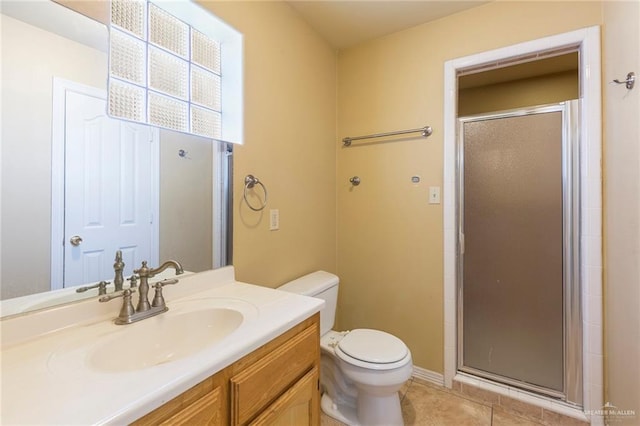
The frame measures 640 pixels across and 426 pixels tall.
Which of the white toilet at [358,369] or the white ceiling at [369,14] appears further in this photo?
the white ceiling at [369,14]

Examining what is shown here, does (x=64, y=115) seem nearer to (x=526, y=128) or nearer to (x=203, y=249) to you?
(x=203, y=249)

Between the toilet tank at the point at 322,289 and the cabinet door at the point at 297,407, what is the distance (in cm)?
56

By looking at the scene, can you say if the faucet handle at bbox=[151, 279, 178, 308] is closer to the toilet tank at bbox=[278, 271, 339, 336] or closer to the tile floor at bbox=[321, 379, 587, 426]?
the toilet tank at bbox=[278, 271, 339, 336]

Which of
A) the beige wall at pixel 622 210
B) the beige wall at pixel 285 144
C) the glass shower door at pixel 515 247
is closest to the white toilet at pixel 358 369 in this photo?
the beige wall at pixel 285 144

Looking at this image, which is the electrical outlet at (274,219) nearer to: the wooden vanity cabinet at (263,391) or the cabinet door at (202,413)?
the wooden vanity cabinet at (263,391)

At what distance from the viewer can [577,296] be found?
156 cm

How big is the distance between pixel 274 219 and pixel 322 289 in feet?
1.62

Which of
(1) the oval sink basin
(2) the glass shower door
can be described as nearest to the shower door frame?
(2) the glass shower door

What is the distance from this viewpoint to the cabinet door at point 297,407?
0.86 m

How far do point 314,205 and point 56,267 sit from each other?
4.50 ft

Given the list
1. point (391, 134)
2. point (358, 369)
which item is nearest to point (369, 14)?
point (391, 134)

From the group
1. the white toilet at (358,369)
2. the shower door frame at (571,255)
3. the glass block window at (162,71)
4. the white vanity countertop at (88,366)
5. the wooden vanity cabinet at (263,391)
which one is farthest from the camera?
the shower door frame at (571,255)

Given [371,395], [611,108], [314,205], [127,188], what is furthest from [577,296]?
[127,188]

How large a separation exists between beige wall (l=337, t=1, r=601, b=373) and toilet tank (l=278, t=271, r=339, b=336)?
0.44 meters
